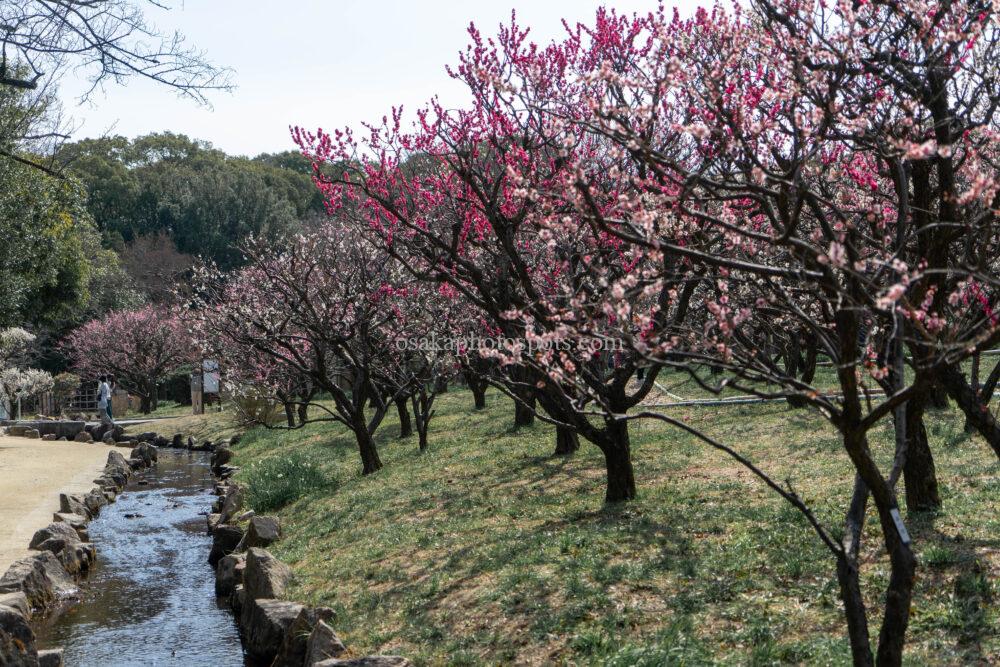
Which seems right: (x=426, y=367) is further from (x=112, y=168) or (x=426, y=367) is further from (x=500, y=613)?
(x=112, y=168)

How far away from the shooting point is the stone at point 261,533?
44.1ft

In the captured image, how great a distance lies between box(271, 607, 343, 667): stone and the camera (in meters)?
8.59

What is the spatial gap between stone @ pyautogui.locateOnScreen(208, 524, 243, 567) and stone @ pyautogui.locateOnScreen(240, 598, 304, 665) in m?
4.48

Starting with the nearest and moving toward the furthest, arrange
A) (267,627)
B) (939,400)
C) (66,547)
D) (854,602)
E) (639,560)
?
(854,602), (639,560), (267,627), (66,547), (939,400)

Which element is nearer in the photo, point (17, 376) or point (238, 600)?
point (238, 600)

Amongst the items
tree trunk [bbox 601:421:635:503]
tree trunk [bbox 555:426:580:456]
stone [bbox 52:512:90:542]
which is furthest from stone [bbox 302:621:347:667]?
stone [bbox 52:512:90:542]

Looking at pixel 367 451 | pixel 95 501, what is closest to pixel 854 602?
pixel 367 451

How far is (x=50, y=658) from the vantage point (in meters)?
9.35

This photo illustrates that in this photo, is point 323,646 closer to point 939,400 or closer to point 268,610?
point 268,610

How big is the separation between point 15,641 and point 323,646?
3.43 meters

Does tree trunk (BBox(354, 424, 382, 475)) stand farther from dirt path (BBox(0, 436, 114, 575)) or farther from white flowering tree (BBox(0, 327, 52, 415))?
white flowering tree (BBox(0, 327, 52, 415))

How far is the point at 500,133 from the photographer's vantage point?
11.5 m

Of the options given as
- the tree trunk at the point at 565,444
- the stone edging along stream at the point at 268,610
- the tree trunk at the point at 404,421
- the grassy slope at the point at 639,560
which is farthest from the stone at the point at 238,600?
the tree trunk at the point at 404,421

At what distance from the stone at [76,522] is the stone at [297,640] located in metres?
7.94
